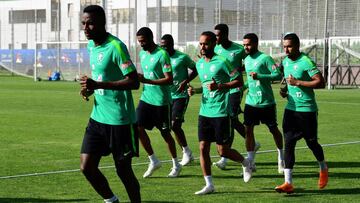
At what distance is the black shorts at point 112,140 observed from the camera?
8.13 m

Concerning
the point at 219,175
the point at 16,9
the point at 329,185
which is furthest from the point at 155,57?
the point at 16,9

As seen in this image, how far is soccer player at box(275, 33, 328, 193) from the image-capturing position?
10305mm

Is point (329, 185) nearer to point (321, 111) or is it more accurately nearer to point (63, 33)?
point (321, 111)

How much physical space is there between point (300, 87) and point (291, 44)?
25.7 inches

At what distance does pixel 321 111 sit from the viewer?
25453mm

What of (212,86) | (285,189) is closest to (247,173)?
(285,189)

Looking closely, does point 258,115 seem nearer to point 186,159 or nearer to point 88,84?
point 186,159

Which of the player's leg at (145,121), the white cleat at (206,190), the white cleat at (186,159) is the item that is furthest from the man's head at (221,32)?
the white cleat at (206,190)

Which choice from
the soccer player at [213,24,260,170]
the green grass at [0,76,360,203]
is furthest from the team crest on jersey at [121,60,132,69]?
the soccer player at [213,24,260,170]

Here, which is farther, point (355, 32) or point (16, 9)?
point (16, 9)

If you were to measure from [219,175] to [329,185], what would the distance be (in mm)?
1834

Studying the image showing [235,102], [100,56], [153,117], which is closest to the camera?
[100,56]

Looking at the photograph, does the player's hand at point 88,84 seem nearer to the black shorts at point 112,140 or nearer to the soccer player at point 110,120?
the soccer player at point 110,120

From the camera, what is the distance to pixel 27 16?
6906 cm
